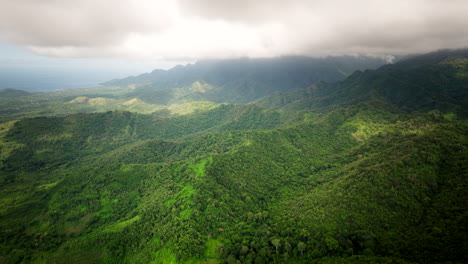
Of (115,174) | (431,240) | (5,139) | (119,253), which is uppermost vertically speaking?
(5,139)

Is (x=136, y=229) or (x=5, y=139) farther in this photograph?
(x=5, y=139)

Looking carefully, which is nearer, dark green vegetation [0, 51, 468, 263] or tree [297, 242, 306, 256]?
dark green vegetation [0, 51, 468, 263]

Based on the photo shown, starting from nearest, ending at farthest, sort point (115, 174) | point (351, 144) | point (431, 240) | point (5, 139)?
point (431, 240), point (115, 174), point (351, 144), point (5, 139)

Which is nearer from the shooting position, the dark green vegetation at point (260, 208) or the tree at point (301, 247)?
the dark green vegetation at point (260, 208)

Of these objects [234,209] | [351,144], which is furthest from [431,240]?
[351,144]

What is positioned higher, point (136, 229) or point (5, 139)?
point (5, 139)

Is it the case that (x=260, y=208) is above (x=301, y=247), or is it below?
below

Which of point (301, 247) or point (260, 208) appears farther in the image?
point (260, 208)

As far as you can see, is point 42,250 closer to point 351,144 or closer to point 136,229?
point 136,229

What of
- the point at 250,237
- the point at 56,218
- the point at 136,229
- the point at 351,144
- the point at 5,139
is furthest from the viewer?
the point at 5,139
